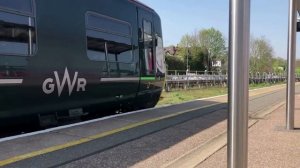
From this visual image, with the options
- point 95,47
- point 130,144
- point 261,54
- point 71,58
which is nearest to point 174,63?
point 261,54

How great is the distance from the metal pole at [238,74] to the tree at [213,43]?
300 feet

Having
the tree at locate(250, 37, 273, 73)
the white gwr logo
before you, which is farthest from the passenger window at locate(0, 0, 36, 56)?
the tree at locate(250, 37, 273, 73)

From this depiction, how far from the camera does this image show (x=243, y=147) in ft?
11.1

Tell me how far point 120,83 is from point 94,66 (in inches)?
57.4

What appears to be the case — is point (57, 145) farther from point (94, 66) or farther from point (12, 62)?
point (94, 66)

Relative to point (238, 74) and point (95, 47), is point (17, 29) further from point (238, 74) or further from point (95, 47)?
point (238, 74)

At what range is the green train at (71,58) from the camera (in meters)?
6.87

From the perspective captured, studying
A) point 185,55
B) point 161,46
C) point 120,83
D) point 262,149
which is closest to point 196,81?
point 161,46

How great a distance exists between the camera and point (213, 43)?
102938 mm

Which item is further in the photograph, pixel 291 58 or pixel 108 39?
pixel 108 39

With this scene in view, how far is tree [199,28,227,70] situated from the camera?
9719cm

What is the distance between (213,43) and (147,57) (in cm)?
9249

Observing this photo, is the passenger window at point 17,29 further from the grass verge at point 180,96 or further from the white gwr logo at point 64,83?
the grass verge at point 180,96

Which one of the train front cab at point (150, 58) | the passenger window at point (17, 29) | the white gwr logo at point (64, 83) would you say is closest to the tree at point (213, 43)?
the train front cab at point (150, 58)
